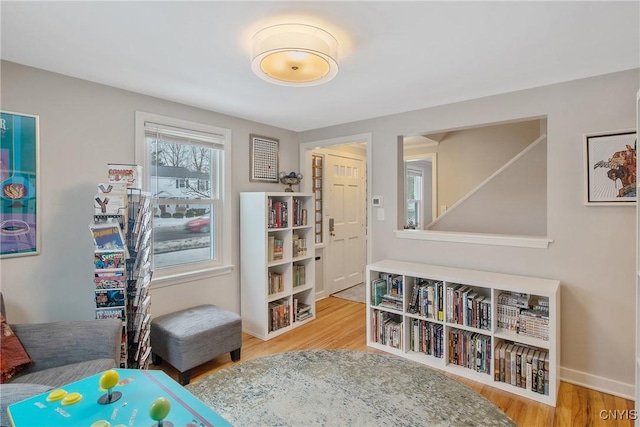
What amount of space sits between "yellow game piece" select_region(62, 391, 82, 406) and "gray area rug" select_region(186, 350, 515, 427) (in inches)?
9.4

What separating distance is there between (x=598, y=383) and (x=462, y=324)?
3.19ft

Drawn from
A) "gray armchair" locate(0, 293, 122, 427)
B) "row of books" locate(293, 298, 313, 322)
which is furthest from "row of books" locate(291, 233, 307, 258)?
"gray armchair" locate(0, 293, 122, 427)

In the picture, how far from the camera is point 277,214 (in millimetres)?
3348

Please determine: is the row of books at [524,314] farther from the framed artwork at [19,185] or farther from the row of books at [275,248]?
the framed artwork at [19,185]

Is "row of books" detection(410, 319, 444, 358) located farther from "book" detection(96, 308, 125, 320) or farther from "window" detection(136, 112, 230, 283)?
"book" detection(96, 308, 125, 320)

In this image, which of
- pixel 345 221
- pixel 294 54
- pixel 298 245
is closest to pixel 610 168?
pixel 294 54

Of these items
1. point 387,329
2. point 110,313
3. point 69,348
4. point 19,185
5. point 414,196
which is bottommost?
point 387,329

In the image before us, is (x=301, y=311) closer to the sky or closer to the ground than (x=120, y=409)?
closer to the ground

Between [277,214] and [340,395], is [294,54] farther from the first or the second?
[277,214]

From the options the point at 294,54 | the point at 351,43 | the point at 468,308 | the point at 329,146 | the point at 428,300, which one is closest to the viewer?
the point at 294,54

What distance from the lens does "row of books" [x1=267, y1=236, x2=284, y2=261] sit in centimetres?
330

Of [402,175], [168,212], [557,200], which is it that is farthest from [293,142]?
[557,200]

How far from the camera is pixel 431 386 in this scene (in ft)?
2.96

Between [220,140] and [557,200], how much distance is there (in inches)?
117
